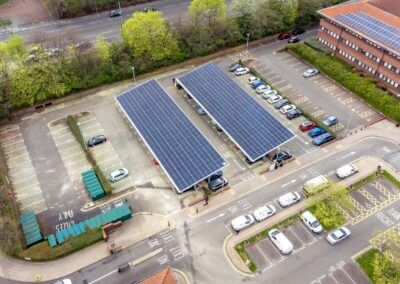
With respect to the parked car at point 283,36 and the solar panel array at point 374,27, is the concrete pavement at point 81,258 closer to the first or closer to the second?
the solar panel array at point 374,27

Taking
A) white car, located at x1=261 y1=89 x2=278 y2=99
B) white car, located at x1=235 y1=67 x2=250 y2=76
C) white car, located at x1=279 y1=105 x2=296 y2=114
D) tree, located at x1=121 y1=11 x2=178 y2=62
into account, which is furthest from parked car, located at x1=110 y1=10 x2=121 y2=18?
white car, located at x1=279 y1=105 x2=296 y2=114

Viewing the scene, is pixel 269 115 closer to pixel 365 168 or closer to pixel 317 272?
pixel 365 168

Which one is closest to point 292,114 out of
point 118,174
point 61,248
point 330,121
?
point 330,121

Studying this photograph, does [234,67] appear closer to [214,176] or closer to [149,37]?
[149,37]

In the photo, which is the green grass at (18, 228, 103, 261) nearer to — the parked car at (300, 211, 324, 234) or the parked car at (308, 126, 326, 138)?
the parked car at (300, 211, 324, 234)

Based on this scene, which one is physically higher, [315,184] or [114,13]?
[114,13]

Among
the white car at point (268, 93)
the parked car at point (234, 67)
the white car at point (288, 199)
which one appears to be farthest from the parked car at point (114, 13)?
the white car at point (288, 199)
